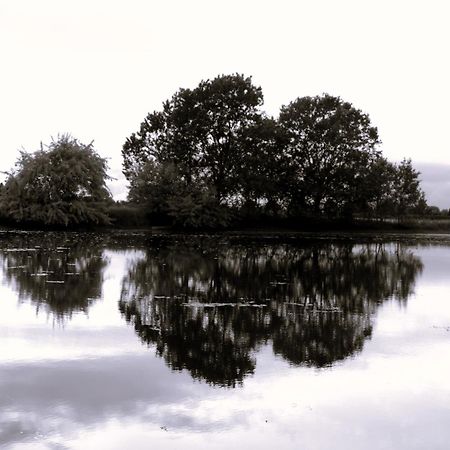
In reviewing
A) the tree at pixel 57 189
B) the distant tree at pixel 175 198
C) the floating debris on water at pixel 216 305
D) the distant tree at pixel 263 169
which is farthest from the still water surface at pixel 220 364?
the distant tree at pixel 263 169

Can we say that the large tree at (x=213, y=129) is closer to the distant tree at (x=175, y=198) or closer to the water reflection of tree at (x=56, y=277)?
the distant tree at (x=175, y=198)

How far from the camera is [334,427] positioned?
25.2 feet

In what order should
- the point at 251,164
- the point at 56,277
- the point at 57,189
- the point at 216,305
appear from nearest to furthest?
the point at 216,305 → the point at 56,277 → the point at 57,189 → the point at 251,164

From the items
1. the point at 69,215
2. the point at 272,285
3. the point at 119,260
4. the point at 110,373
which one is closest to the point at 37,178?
the point at 69,215

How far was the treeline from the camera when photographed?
6366 cm

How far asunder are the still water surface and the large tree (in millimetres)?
46521

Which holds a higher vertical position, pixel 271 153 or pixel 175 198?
pixel 271 153

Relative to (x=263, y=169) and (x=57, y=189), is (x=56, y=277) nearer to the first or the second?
(x=57, y=189)

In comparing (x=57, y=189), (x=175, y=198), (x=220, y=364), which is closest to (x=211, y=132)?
(x=175, y=198)

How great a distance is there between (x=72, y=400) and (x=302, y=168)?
63.0 meters

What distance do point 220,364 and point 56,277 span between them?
38.1 ft

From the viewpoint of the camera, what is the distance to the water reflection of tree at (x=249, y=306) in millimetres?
11125

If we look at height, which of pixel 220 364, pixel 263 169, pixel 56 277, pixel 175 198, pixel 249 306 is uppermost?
pixel 263 169

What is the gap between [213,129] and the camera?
223 feet
